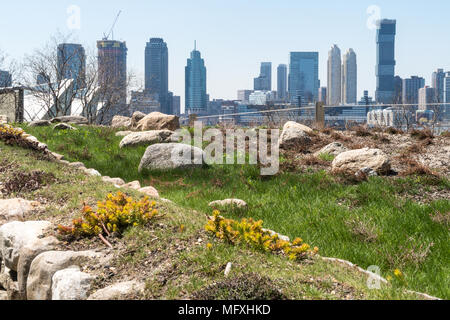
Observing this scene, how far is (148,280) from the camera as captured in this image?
2916mm

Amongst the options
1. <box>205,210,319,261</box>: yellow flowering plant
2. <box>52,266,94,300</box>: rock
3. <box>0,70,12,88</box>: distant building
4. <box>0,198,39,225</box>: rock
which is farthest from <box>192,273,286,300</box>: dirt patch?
<box>0,70,12,88</box>: distant building

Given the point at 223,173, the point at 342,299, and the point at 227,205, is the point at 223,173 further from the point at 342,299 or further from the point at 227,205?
the point at 342,299

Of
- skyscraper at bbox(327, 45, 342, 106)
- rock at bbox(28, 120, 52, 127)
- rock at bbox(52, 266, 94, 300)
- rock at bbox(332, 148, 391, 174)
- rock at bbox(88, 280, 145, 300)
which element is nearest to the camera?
rock at bbox(88, 280, 145, 300)

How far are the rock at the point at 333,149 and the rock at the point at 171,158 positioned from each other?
2408 millimetres

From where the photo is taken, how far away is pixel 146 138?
33.7 feet

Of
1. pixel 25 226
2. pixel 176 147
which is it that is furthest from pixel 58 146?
pixel 25 226

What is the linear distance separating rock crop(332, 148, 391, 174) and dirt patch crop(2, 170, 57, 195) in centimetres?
441

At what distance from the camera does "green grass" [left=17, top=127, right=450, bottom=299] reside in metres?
4.24

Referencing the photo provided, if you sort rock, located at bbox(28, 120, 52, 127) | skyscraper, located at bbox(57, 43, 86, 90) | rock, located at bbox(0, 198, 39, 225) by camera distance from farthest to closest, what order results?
skyscraper, located at bbox(57, 43, 86, 90) < rock, located at bbox(28, 120, 52, 127) < rock, located at bbox(0, 198, 39, 225)

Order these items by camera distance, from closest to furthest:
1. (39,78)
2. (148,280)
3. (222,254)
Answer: (148,280), (222,254), (39,78)

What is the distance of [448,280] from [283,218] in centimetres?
216

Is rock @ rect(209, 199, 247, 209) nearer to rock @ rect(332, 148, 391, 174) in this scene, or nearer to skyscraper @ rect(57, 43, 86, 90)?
rock @ rect(332, 148, 391, 174)

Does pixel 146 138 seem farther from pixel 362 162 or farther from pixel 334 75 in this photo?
pixel 334 75

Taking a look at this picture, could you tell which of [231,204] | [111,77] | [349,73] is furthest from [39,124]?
[349,73]
